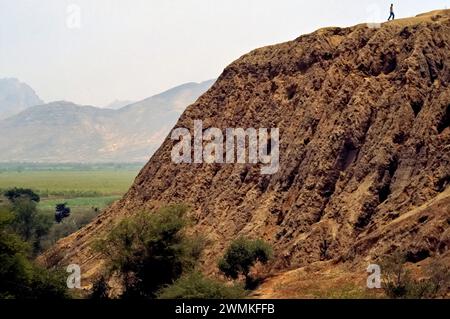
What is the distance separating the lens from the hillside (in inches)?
1512

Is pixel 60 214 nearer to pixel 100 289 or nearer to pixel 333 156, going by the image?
pixel 100 289

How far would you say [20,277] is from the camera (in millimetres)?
37969

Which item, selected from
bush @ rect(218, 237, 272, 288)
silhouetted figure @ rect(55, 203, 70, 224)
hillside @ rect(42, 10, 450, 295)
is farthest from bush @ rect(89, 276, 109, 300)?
silhouetted figure @ rect(55, 203, 70, 224)

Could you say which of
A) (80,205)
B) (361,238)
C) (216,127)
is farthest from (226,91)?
(80,205)

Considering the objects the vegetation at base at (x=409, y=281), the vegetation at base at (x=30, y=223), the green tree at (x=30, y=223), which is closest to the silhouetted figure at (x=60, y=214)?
the vegetation at base at (x=30, y=223)

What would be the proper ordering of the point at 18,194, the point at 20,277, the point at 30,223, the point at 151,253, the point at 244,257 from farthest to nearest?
the point at 18,194 → the point at 30,223 → the point at 151,253 → the point at 244,257 → the point at 20,277

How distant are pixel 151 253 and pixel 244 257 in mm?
5840

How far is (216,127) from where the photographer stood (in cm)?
5538

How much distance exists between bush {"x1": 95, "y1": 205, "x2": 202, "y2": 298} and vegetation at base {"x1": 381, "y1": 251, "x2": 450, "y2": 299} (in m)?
13.4

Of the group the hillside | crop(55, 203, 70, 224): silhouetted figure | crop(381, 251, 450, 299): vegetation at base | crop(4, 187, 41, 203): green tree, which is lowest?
crop(55, 203, 70, 224): silhouetted figure

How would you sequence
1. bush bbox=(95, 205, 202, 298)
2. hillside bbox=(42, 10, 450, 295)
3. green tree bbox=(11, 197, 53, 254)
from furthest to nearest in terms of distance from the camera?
1. green tree bbox=(11, 197, 53, 254)
2. bush bbox=(95, 205, 202, 298)
3. hillside bbox=(42, 10, 450, 295)

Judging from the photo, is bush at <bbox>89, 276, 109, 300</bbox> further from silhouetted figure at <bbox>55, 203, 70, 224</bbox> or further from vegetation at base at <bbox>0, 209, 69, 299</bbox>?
silhouetted figure at <bbox>55, 203, 70, 224</bbox>

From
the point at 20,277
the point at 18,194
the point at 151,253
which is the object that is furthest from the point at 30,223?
the point at 20,277

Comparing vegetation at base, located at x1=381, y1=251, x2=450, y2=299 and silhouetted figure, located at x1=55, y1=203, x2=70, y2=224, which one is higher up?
vegetation at base, located at x1=381, y1=251, x2=450, y2=299
